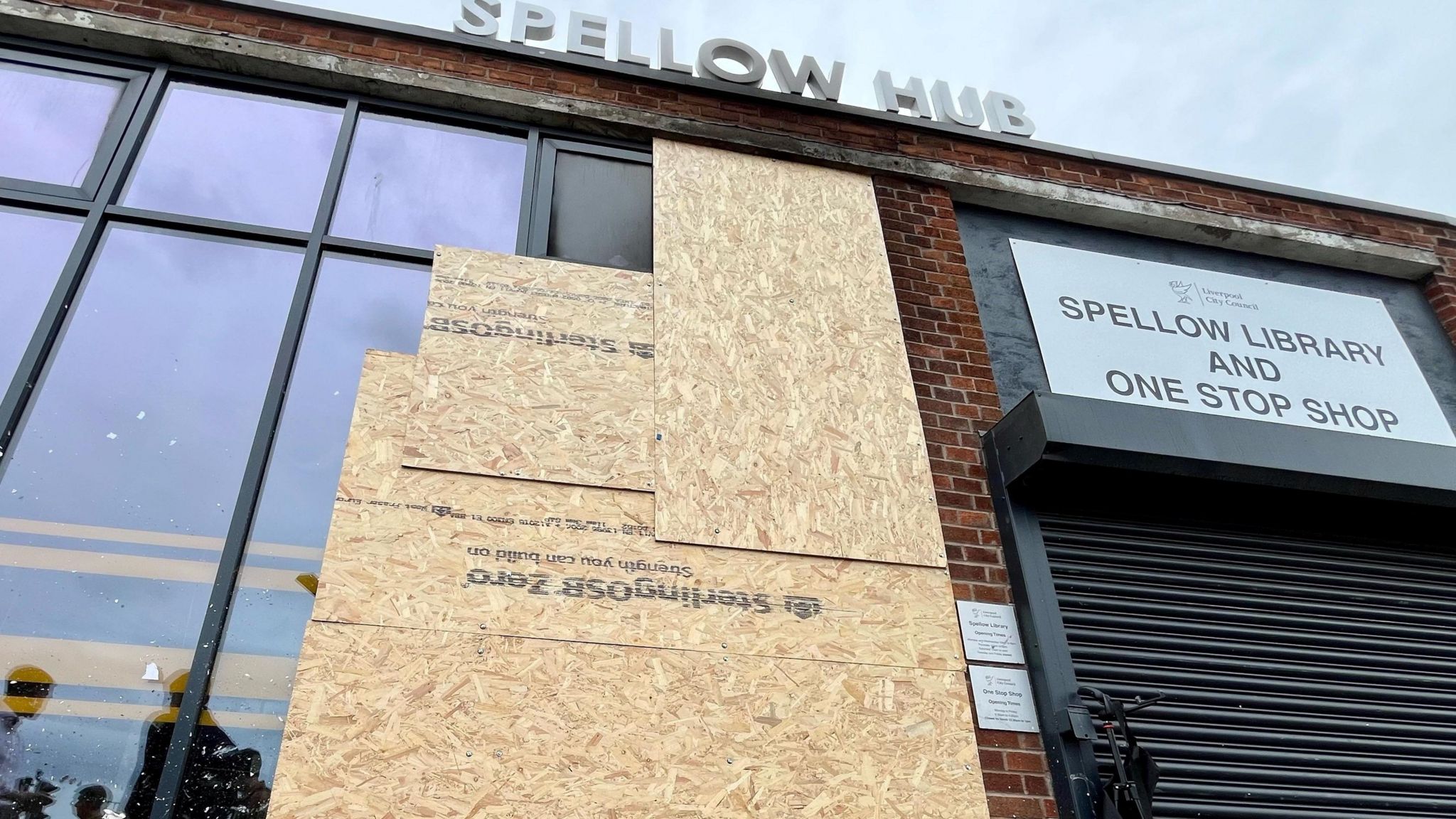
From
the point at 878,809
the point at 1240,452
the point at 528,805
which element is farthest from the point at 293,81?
the point at 1240,452

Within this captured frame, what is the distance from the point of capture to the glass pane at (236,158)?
5758 millimetres

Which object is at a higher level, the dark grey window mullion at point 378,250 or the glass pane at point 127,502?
the dark grey window mullion at point 378,250

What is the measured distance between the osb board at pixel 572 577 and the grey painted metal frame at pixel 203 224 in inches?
19.6

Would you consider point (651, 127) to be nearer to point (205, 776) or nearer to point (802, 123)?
point (802, 123)

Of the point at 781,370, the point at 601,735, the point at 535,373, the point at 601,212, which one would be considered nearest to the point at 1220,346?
the point at 781,370

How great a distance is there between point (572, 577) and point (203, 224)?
123 inches

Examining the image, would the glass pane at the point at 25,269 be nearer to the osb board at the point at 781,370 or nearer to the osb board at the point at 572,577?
the osb board at the point at 572,577

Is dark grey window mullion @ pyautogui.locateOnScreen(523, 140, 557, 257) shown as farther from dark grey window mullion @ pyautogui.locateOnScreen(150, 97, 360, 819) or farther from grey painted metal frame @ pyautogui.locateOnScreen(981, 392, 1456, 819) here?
grey painted metal frame @ pyautogui.locateOnScreen(981, 392, 1456, 819)

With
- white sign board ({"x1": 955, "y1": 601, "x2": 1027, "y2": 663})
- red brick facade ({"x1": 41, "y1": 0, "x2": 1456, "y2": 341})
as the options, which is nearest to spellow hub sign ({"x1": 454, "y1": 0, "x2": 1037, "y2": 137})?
red brick facade ({"x1": 41, "y1": 0, "x2": 1456, "y2": 341})

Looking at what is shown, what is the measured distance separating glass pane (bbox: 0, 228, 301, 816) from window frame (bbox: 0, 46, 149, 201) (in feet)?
1.22

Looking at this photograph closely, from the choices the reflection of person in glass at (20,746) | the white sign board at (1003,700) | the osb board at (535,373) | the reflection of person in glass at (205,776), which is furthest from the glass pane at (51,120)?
the white sign board at (1003,700)

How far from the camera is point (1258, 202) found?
7.67m

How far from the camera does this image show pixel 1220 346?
684 cm

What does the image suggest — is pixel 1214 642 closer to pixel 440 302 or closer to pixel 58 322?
pixel 440 302
